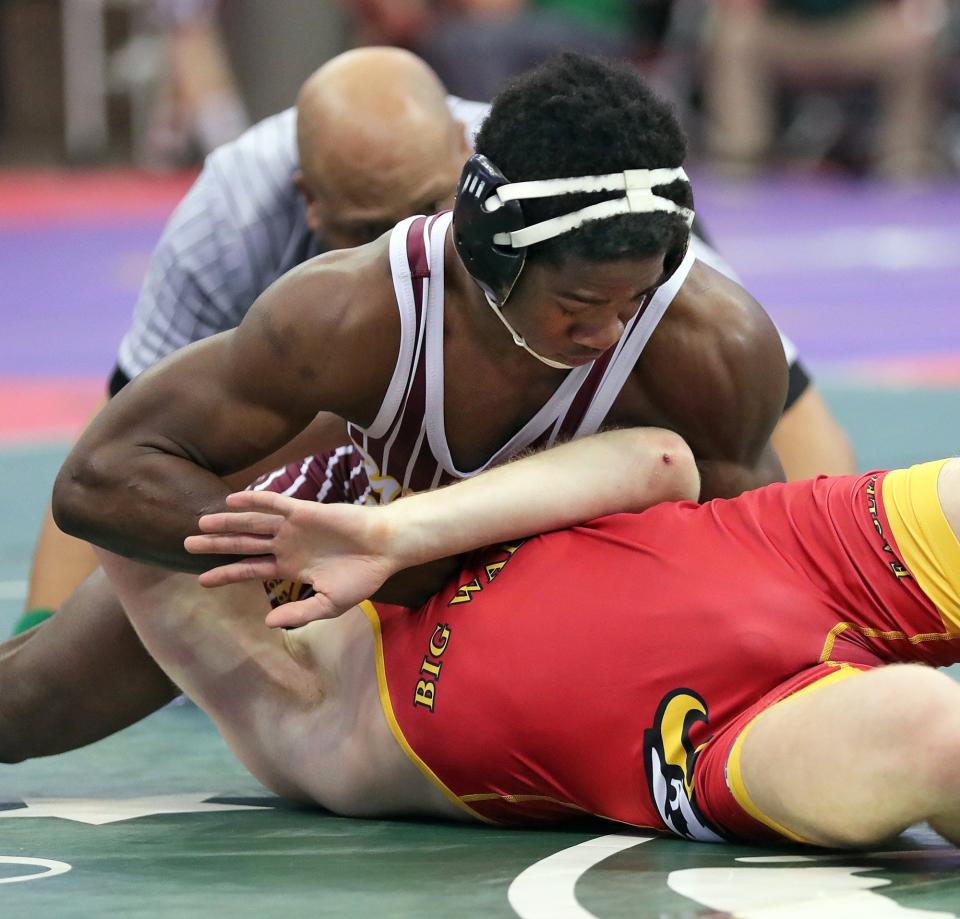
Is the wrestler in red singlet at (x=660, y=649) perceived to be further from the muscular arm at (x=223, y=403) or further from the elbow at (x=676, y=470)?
the muscular arm at (x=223, y=403)

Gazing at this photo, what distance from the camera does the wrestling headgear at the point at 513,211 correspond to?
278 cm

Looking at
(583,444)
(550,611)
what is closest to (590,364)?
(583,444)

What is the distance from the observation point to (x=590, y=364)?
119 inches

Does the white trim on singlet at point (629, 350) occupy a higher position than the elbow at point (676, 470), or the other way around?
the white trim on singlet at point (629, 350)

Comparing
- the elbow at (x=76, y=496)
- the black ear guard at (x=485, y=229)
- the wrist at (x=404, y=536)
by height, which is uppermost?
the black ear guard at (x=485, y=229)

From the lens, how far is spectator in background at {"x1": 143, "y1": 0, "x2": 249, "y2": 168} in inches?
513

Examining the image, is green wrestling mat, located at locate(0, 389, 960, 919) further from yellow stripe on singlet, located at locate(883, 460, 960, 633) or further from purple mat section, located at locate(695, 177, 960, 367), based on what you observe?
purple mat section, located at locate(695, 177, 960, 367)

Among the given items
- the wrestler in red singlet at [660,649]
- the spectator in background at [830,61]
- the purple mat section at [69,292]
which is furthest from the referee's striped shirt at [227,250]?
the spectator in background at [830,61]

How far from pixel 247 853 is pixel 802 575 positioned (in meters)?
0.82

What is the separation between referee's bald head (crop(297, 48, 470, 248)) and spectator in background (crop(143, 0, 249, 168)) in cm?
876

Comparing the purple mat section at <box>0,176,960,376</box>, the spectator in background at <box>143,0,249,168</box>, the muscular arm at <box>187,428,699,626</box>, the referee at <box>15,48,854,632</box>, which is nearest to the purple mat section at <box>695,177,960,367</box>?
the purple mat section at <box>0,176,960,376</box>

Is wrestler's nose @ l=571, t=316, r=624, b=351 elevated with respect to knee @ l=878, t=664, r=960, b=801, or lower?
elevated

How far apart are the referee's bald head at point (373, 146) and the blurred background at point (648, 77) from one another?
14.9 ft

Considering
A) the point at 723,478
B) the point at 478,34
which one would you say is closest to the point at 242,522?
the point at 723,478
